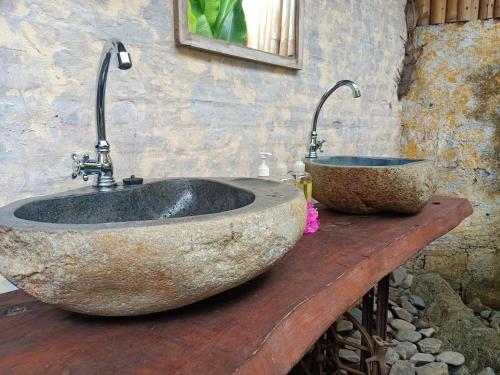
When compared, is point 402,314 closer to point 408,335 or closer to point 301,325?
point 408,335

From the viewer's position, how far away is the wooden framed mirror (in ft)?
3.78

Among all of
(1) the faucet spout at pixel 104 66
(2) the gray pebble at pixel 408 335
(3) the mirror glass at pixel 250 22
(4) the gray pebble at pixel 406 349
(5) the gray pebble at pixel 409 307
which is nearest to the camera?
(1) the faucet spout at pixel 104 66

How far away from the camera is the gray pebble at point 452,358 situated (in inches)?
67.5

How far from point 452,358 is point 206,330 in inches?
64.3

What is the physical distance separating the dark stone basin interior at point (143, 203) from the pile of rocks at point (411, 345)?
99cm

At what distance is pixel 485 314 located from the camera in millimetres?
2369

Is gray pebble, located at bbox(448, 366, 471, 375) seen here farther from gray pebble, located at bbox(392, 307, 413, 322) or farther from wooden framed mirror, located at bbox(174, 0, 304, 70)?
wooden framed mirror, located at bbox(174, 0, 304, 70)

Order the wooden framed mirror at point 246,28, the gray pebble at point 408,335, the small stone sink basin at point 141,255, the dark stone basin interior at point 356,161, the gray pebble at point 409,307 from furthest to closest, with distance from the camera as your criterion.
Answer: the gray pebble at point 409,307 → the gray pebble at point 408,335 → the dark stone basin interior at point 356,161 → the wooden framed mirror at point 246,28 → the small stone sink basin at point 141,255

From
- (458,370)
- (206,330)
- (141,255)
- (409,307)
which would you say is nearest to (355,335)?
(458,370)

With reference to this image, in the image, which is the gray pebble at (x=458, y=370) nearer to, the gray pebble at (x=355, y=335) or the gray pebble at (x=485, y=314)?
the gray pebble at (x=355, y=335)

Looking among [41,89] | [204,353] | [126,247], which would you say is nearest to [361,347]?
[204,353]

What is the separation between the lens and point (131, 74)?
40.0 inches

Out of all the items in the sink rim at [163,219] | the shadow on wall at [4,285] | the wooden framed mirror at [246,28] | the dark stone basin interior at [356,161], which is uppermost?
the wooden framed mirror at [246,28]

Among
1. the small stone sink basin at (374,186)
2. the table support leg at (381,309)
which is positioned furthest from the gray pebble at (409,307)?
the small stone sink basin at (374,186)
